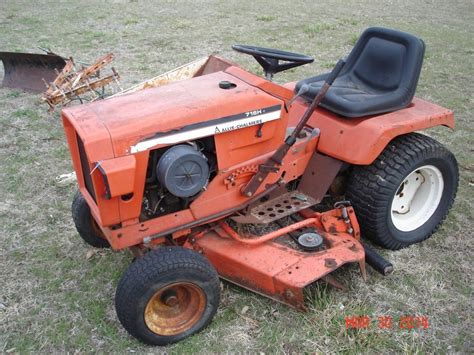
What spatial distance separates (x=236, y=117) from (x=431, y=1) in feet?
36.6

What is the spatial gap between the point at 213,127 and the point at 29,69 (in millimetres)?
4391

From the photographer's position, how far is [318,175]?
118 inches

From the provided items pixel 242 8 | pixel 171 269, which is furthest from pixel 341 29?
pixel 171 269

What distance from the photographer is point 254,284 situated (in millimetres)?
2621

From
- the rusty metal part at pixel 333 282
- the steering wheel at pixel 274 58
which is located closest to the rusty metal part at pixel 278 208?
the rusty metal part at pixel 333 282

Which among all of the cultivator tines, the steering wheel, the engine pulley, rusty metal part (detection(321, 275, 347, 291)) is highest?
the steering wheel

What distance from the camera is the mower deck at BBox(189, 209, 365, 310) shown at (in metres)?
2.54

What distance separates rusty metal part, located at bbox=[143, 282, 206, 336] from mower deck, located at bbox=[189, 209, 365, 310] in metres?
0.28

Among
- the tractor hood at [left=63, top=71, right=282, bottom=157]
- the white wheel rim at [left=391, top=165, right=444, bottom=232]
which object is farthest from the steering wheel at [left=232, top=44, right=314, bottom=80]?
the white wheel rim at [left=391, top=165, right=444, bottom=232]

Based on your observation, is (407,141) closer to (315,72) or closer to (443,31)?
(315,72)

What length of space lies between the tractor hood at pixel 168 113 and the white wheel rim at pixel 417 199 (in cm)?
116

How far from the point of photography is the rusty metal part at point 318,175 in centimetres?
296

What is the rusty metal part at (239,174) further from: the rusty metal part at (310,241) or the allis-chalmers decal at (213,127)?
the rusty metal part at (310,241)

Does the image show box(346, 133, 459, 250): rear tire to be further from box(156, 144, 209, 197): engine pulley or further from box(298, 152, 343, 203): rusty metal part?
box(156, 144, 209, 197): engine pulley
